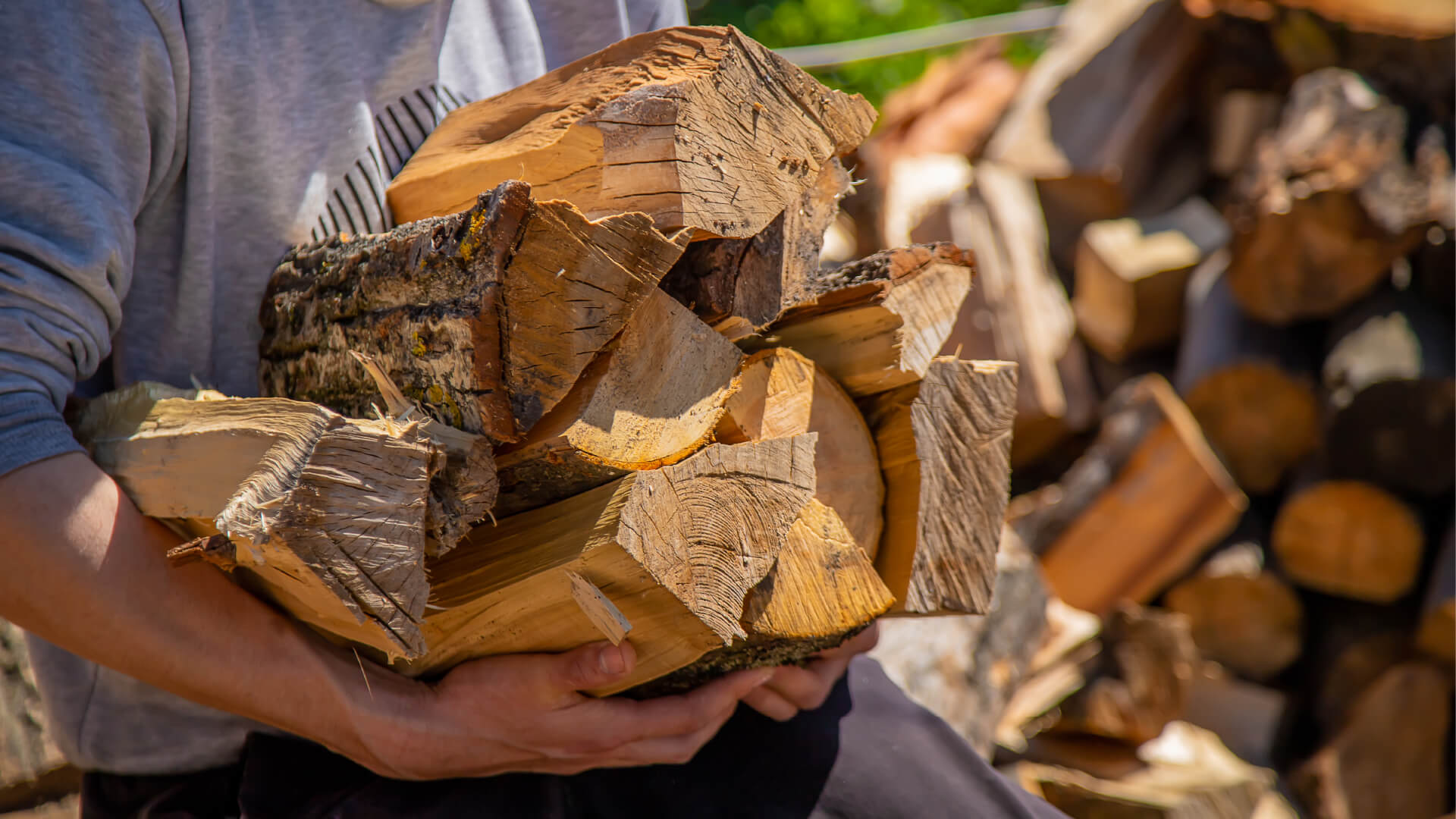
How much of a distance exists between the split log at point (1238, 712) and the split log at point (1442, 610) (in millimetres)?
381

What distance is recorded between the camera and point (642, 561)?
2.85 feet

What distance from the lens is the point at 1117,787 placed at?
201 cm

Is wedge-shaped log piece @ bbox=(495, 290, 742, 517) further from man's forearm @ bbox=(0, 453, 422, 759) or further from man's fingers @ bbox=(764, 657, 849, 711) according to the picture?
man's fingers @ bbox=(764, 657, 849, 711)

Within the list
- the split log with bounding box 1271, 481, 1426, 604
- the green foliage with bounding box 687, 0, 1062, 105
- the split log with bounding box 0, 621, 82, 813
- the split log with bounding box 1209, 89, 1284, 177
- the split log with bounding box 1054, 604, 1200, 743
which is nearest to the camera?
the split log with bounding box 0, 621, 82, 813

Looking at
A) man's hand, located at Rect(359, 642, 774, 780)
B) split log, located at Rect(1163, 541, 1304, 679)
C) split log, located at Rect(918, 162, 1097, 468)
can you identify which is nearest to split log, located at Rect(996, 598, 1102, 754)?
split log, located at Rect(1163, 541, 1304, 679)

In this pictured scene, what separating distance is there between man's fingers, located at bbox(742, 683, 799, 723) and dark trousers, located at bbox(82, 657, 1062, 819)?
0.05 metres

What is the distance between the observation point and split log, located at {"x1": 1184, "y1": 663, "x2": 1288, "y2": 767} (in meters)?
2.63

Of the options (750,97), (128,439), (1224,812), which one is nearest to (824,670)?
(750,97)

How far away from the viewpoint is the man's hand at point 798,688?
1207 mm

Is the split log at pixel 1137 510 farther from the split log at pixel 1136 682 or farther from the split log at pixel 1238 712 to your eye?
the split log at pixel 1136 682

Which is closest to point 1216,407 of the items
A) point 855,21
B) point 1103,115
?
point 1103,115

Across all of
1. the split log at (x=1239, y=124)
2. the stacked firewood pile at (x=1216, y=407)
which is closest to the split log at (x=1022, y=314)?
the stacked firewood pile at (x=1216, y=407)

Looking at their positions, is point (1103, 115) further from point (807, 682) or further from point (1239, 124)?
point (807, 682)

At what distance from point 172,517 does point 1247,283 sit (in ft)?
7.93
